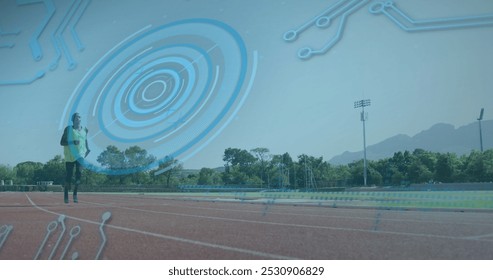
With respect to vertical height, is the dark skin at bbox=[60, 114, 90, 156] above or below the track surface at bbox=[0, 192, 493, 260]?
above

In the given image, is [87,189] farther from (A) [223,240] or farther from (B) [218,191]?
(A) [223,240]

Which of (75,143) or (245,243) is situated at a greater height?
(75,143)

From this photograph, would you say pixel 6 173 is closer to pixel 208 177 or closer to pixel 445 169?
pixel 208 177

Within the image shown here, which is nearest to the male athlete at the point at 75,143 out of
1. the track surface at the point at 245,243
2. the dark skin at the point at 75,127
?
the dark skin at the point at 75,127

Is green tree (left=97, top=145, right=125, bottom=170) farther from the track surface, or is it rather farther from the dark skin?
the track surface

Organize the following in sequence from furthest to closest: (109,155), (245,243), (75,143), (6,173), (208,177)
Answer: (6,173) < (208,177) < (109,155) < (75,143) < (245,243)

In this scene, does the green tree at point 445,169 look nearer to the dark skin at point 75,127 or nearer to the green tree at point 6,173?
the dark skin at point 75,127

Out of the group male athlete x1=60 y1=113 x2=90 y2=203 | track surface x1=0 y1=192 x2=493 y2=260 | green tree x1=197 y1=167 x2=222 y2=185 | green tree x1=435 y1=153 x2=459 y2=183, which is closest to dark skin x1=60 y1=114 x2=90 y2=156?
male athlete x1=60 y1=113 x2=90 y2=203

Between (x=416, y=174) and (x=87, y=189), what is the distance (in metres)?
44.3

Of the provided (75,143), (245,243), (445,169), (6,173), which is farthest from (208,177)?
(245,243)

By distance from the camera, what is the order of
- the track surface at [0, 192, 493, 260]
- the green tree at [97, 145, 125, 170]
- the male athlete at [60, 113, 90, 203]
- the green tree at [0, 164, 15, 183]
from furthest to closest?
the green tree at [0, 164, 15, 183] → the green tree at [97, 145, 125, 170] → the male athlete at [60, 113, 90, 203] → the track surface at [0, 192, 493, 260]

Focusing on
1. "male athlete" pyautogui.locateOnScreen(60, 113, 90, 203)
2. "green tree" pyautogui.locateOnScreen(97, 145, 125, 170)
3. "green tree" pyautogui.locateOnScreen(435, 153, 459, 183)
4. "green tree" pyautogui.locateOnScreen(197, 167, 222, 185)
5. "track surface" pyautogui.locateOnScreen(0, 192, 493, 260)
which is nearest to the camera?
"track surface" pyautogui.locateOnScreen(0, 192, 493, 260)
